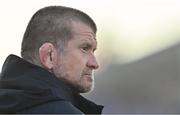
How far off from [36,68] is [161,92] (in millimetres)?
8532

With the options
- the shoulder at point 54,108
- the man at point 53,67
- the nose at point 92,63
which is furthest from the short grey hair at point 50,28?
the shoulder at point 54,108

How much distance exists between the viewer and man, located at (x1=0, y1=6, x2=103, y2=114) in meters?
1.90

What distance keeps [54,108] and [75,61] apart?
261mm

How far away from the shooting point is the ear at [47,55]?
209cm

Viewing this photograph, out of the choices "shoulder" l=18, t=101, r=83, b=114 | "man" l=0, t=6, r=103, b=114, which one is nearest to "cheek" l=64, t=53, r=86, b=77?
"man" l=0, t=6, r=103, b=114

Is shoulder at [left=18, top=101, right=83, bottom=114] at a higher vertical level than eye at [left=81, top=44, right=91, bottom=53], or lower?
lower

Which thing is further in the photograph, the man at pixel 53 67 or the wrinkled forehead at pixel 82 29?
the wrinkled forehead at pixel 82 29

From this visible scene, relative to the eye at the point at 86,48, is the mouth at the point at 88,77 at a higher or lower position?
lower

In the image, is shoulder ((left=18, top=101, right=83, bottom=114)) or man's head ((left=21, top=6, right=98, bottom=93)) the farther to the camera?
man's head ((left=21, top=6, right=98, bottom=93))

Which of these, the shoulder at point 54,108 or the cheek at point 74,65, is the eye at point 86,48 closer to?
the cheek at point 74,65

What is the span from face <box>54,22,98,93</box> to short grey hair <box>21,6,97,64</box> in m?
0.03

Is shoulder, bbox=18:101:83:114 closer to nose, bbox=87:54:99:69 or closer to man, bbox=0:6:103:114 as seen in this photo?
man, bbox=0:6:103:114

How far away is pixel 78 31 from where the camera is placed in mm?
2127

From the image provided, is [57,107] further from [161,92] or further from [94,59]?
[161,92]
